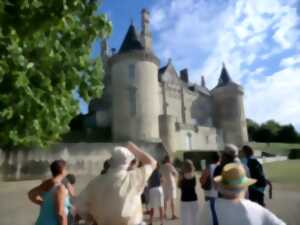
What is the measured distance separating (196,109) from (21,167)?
3959cm

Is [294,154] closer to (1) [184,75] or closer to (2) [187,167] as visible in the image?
(1) [184,75]

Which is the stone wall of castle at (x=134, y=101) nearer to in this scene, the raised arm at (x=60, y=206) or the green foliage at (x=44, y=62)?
the green foliage at (x=44, y=62)

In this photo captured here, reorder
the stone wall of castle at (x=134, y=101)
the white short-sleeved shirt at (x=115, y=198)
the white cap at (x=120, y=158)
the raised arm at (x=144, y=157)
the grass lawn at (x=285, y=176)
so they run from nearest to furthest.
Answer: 1. the white short-sleeved shirt at (x=115, y=198)
2. the white cap at (x=120, y=158)
3. the raised arm at (x=144, y=157)
4. the grass lawn at (x=285, y=176)
5. the stone wall of castle at (x=134, y=101)

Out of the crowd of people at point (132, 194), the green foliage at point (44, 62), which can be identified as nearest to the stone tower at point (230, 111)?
the green foliage at point (44, 62)

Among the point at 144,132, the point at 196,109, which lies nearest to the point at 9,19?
the point at 144,132

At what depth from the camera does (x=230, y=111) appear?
52781 millimetres

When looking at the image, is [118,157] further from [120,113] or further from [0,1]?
[120,113]

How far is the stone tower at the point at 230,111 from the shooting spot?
52.1m

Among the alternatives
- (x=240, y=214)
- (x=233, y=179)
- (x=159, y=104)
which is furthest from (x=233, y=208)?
(x=159, y=104)

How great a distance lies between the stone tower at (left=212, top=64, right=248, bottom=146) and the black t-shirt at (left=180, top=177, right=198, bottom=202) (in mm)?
45857

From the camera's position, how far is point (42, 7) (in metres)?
5.93

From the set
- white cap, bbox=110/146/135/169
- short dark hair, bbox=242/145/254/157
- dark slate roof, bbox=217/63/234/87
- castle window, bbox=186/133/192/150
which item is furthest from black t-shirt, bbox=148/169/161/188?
dark slate roof, bbox=217/63/234/87

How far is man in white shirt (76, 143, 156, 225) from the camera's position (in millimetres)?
3619

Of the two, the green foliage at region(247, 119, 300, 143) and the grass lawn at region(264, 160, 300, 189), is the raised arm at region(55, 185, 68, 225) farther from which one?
the green foliage at region(247, 119, 300, 143)
